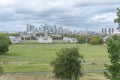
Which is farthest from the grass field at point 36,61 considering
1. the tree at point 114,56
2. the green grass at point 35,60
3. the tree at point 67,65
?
the tree at point 114,56

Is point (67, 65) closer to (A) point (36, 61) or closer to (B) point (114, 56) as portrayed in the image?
(B) point (114, 56)

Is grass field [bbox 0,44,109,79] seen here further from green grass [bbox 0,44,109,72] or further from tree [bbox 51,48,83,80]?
tree [bbox 51,48,83,80]

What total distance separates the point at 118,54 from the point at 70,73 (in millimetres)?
32800

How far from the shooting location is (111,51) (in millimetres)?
15398

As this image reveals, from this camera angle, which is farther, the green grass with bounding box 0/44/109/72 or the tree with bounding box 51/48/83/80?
the green grass with bounding box 0/44/109/72

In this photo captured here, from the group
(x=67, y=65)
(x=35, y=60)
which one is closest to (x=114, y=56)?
(x=67, y=65)

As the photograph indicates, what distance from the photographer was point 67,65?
4759 centimetres

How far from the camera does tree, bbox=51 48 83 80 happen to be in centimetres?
4741

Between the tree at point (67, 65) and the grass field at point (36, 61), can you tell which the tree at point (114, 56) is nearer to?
the tree at point (67, 65)

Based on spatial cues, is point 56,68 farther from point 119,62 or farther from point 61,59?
point 119,62

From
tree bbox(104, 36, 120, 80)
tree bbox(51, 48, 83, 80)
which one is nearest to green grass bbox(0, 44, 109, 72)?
tree bbox(51, 48, 83, 80)

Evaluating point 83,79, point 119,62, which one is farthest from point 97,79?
point 119,62

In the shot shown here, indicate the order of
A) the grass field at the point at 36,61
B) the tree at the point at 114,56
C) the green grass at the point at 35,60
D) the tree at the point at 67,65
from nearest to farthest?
the tree at the point at 114,56 → the tree at the point at 67,65 → the grass field at the point at 36,61 → the green grass at the point at 35,60

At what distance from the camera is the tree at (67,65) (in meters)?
47.4
